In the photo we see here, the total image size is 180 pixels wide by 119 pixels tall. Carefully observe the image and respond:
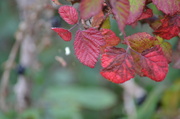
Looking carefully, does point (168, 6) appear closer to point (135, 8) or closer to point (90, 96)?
point (135, 8)

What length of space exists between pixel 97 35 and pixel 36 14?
1038mm

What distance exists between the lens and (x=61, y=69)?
9.64 ft

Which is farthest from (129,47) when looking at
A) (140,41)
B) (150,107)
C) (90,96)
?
(90,96)

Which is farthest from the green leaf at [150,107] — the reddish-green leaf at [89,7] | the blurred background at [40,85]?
the reddish-green leaf at [89,7]

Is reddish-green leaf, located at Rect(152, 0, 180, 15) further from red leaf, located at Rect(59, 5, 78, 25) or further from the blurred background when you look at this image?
the blurred background

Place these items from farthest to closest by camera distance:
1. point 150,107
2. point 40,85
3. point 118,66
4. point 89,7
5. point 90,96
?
point 90,96
point 40,85
point 150,107
point 118,66
point 89,7

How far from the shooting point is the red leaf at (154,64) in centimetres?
55

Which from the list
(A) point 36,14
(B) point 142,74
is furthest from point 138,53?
(A) point 36,14

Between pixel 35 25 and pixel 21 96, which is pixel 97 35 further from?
pixel 21 96

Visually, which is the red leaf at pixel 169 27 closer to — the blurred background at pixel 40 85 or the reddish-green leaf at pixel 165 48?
the reddish-green leaf at pixel 165 48

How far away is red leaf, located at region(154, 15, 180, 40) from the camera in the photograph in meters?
0.58

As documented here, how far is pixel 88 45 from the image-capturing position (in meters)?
0.55

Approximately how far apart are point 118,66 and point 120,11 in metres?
0.12

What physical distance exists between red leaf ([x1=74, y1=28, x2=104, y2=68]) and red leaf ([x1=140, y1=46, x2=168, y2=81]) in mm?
73
